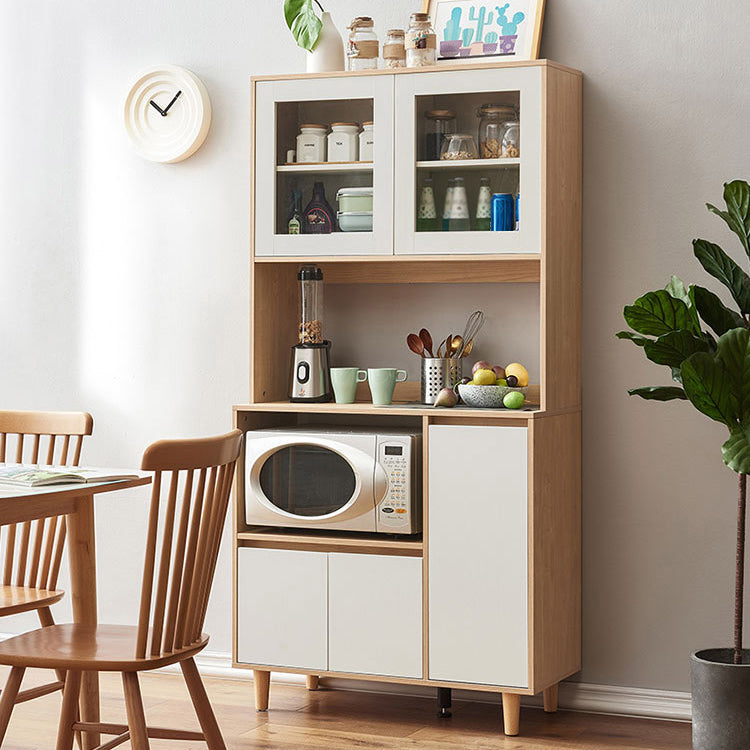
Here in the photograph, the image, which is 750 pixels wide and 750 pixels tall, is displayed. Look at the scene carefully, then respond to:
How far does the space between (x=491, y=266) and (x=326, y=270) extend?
1.81 feet

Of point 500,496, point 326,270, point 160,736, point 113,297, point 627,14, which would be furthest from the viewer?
point 113,297

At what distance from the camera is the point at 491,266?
144 inches

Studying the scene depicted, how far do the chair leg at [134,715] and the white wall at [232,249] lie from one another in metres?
1.66

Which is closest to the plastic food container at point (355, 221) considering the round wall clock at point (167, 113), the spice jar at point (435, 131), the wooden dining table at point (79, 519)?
the spice jar at point (435, 131)

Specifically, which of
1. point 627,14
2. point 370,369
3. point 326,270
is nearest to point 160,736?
point 370,369

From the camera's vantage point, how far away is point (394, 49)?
352 cm

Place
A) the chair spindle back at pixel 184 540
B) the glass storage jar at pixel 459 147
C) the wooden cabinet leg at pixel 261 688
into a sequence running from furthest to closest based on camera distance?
the wooden cabinet leg at pixel 261 688 < the glass storage jar at pixel 459 147 < the chair spindle back at pixel 184 540

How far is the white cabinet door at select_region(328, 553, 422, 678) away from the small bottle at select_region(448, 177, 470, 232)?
3.12ft

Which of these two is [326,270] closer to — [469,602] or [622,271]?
[622,271]

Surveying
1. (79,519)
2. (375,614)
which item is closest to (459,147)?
(375,614)

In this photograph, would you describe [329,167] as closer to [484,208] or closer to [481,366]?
[484,208]

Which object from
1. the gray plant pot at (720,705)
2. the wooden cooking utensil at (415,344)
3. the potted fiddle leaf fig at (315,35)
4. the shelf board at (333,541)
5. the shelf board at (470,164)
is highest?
the potted fiddle leaf fig at (315,35)

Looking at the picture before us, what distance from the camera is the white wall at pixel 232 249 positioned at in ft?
11.5

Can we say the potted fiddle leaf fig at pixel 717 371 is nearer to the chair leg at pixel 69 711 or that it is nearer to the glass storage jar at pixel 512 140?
the glass storage jar at pixel 512 140
